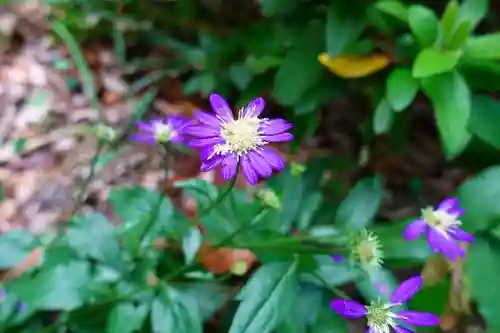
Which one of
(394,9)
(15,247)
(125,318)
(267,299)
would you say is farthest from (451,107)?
(15,247)

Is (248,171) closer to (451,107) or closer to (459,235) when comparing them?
(459,235)

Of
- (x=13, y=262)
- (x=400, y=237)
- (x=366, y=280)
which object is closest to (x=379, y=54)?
(x=400, y=237)

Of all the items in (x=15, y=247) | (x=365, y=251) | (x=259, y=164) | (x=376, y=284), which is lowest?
(x=15, y=247)

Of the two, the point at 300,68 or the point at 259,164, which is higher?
the point at 259,164

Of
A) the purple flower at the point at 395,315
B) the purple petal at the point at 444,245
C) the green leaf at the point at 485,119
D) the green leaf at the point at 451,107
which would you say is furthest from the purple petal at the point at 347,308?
the green leaf at the point at 485,119

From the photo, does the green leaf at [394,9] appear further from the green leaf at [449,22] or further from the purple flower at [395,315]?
the purple flower at [395,315]

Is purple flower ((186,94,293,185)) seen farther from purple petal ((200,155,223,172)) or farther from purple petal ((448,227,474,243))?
purple petal ((448,227,474,243))

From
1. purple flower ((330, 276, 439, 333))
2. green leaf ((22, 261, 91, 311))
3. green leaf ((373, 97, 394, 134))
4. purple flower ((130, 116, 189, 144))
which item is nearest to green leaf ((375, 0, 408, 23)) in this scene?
green leaf ((373, 97, 394, 134))
